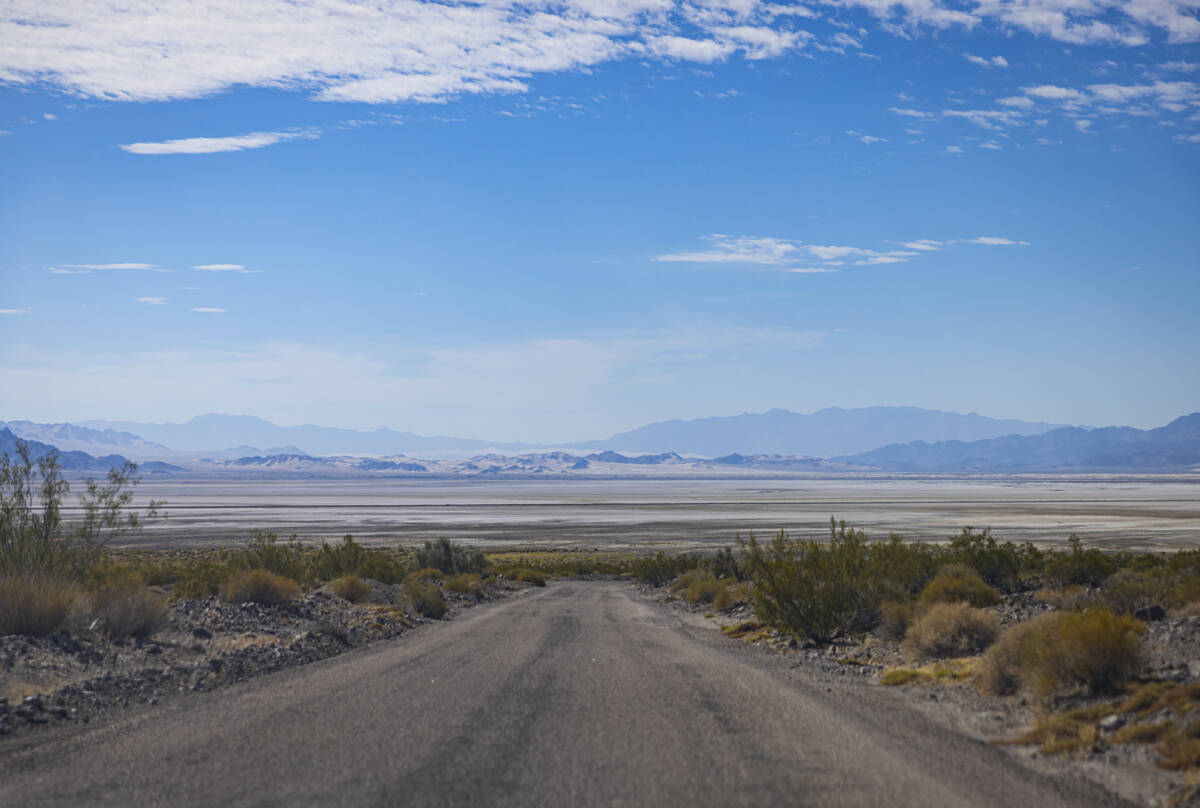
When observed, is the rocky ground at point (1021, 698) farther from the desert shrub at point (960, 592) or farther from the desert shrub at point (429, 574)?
the desert shrub at point (429, 574)

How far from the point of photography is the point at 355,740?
955 cm

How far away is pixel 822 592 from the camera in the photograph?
19.7m

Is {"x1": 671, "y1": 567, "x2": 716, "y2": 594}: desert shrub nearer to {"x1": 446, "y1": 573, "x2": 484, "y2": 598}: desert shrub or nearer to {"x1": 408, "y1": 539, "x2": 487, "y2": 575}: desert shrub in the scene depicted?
{"x1": 446, "y1": 573, "x2": 484, "y2": 598}: desert shrub

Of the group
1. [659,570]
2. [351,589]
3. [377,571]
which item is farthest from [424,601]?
[659,570]

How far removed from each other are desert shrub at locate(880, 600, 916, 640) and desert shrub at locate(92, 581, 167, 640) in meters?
14.3

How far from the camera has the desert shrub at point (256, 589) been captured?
78.2 feet

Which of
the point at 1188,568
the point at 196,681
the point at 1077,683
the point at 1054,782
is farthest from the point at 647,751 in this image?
the point at 1188,568

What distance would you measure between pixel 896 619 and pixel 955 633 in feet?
8.01

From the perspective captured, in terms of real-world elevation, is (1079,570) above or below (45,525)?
below

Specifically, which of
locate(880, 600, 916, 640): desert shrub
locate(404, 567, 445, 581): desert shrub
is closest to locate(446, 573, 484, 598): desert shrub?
locate(404, 567, 445, 581): desert shrub

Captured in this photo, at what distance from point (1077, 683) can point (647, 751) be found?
573cm

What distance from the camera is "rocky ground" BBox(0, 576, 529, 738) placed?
12.1 m

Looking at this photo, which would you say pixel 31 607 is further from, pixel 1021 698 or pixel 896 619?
pixel 896 619

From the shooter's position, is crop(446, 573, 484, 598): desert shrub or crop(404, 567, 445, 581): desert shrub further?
crop(404, 567, 445, 581): desert shrub
